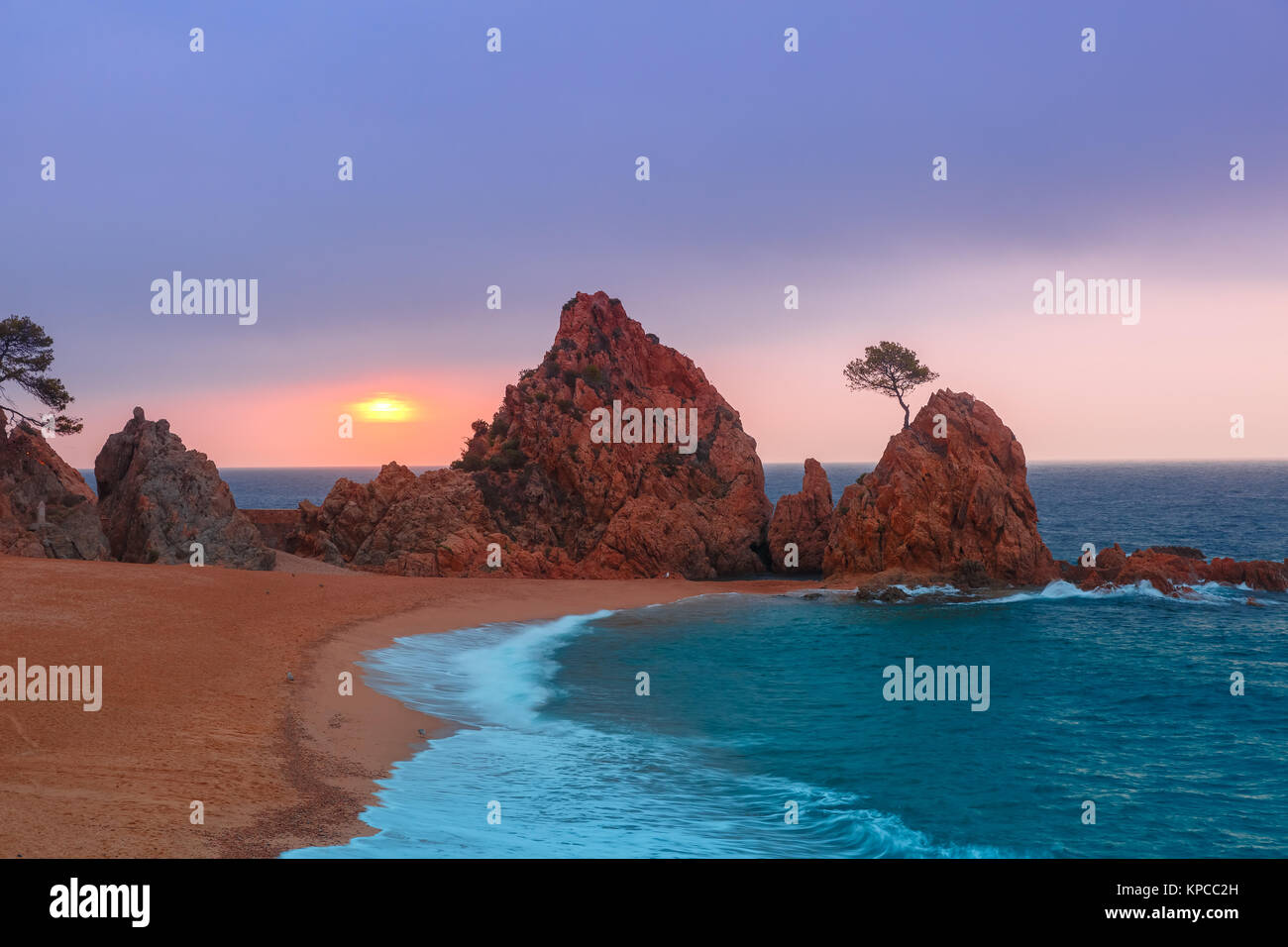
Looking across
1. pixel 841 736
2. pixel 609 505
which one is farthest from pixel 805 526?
pixel 841 736

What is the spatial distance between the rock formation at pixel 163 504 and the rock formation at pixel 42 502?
5.09 feet

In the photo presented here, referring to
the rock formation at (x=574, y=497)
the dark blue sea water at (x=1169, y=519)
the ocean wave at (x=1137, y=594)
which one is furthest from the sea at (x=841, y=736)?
the dark blue sea water at (x=1169, y=519)

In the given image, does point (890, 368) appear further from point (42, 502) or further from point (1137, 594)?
point (42, 502)

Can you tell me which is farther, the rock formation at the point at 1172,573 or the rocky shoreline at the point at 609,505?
the rock formation at the point at 1172,573

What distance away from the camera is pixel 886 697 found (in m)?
24.0

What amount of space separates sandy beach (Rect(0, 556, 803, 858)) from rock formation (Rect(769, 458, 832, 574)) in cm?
1910

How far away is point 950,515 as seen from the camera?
4331 centimetres

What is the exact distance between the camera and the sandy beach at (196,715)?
36.8ft

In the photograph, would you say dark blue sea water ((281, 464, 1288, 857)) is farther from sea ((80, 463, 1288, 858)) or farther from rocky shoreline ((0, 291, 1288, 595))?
rocky shoreline ((0, 291, 1288, 595))

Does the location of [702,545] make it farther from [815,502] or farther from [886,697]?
[886,697]

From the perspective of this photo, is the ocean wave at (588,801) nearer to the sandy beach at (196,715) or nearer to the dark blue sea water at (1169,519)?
the sandy beach at (196,715)
